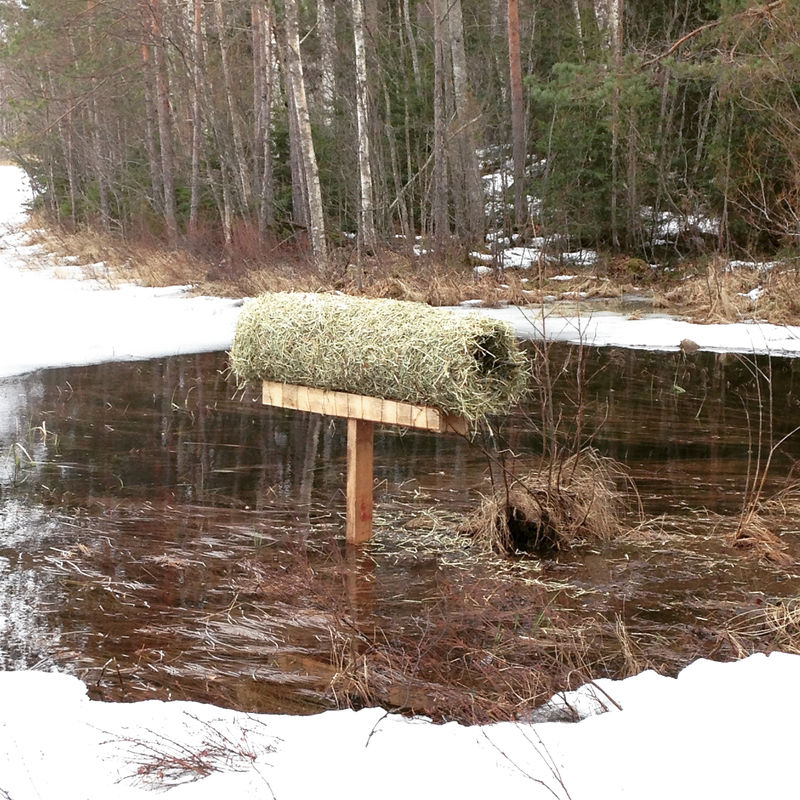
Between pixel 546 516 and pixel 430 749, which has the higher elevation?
pixel 546 516

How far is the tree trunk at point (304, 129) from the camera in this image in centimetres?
1877

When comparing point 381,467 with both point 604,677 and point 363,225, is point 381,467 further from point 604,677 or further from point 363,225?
point 363,225

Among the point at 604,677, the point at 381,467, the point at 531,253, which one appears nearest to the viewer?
the point at 604,677

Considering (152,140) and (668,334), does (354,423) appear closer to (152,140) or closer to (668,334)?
(668,334)

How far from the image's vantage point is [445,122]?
23078 mm

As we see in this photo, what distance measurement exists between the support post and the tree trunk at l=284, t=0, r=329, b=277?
41.5 feet

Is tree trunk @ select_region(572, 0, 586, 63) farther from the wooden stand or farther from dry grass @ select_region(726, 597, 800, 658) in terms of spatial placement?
dry grass @ select_region(726, 597, 800, 658)

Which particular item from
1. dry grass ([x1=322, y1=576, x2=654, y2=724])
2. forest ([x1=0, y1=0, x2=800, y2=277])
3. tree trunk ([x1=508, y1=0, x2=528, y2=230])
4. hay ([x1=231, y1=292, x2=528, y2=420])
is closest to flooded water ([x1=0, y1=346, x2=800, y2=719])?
dry grass ([x1=322, y1=576, x2=654, y2=724])

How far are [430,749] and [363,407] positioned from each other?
2745mm

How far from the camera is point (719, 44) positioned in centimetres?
1961

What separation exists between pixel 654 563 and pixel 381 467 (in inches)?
111

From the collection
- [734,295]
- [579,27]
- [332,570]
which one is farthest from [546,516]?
[579,27]

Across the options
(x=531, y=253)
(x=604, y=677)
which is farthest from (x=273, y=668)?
(x=531, y=253)

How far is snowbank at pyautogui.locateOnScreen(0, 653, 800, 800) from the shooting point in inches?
129
